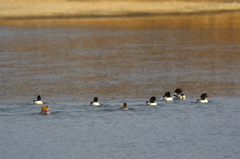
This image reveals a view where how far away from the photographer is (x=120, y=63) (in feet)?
131

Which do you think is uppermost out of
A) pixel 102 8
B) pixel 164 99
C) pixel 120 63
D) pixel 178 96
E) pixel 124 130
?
pixel 102 8

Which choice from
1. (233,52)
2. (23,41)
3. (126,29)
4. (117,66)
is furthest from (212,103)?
(126,29)

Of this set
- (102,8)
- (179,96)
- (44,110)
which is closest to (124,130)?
(44,110)

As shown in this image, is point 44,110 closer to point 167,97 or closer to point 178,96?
point 167,97

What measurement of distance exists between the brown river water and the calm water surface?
62 millimetres

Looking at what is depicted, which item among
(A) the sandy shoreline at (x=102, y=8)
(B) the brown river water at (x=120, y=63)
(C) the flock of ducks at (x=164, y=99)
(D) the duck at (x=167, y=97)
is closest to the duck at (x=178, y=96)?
(C) the flock of ducks at (x=164, y=99)

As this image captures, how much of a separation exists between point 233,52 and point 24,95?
20260 mm

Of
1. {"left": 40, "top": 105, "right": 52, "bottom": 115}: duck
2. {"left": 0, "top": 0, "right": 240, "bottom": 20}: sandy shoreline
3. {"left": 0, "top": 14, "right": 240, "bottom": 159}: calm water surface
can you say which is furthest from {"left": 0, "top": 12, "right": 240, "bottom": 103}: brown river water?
{"left": 0, "top": 0, "right": 240, "bottom": 20}: sandy shoreline

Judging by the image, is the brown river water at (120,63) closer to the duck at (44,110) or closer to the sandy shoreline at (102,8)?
the duck at (44,110)

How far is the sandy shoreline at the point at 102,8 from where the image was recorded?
94750 mm

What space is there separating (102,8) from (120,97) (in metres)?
69.1

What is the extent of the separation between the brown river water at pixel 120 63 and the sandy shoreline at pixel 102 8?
23185mm

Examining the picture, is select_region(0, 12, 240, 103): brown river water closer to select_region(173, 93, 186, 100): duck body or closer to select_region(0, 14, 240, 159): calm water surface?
select_region(0, 14, 240, 159): calm water surface

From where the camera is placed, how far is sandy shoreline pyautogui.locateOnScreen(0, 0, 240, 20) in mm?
94750
